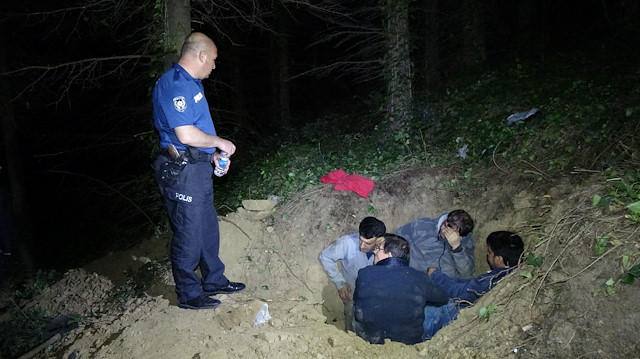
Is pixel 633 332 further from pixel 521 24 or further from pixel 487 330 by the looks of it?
pixel 521 24

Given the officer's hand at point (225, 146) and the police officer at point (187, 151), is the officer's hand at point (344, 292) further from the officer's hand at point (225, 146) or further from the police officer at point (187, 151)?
the officer's hand at point (225, 146)

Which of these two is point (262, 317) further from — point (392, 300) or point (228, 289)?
point (392, 300)

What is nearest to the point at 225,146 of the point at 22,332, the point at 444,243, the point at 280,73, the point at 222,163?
Result: the point at 222,163

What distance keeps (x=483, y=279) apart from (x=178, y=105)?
10.8 ft

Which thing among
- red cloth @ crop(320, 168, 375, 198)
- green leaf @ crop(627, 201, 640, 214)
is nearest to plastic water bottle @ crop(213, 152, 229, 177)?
red cloth @ crop(320, 168, 375, 198)

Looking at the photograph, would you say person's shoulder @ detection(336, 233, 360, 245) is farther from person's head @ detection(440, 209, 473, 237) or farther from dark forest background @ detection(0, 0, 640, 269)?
dark forest background @ detection(0, 0, 640, 269)

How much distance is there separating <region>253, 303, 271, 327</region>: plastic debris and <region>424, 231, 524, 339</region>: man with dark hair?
1816 mm

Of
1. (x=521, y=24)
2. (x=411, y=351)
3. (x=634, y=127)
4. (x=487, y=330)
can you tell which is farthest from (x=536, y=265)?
(x=521, y=24)

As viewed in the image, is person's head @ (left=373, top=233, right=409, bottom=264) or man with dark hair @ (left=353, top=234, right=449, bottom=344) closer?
man with dark hair @ (left=353, top=234, right=449, bottom=344)

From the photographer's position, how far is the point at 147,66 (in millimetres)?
6828

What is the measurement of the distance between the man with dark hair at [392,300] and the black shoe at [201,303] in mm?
1353

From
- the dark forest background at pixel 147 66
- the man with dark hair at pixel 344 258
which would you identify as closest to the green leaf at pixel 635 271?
the man with dark hair at pixel 344 258

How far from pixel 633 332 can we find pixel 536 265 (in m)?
0.81

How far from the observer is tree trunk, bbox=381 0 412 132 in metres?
6.87
